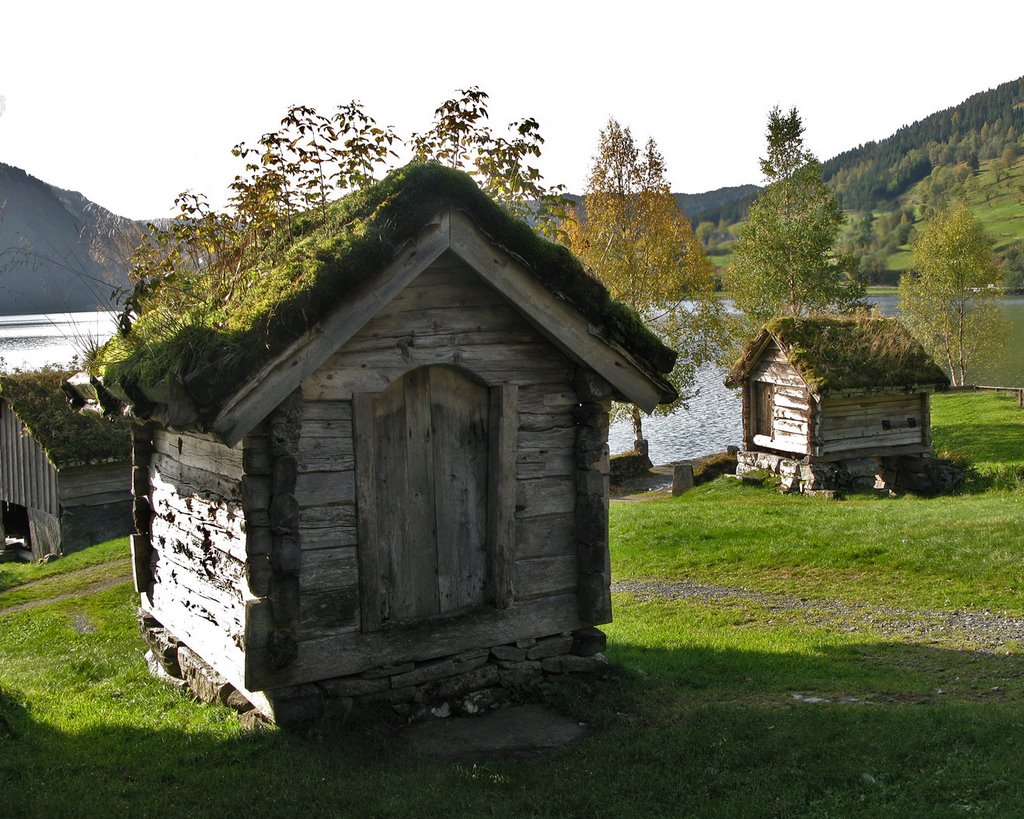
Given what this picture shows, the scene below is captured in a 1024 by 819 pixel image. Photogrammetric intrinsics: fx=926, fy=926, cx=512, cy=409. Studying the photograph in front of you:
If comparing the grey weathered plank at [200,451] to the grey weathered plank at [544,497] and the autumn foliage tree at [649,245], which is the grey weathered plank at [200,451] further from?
the autumn foliage tree at [649,245]

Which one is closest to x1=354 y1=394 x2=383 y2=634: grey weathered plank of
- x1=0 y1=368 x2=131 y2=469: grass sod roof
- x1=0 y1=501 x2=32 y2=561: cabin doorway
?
x1=0 y1=368 x2=131 y2=469: grass sod roof

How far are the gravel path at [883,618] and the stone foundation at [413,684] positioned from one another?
432cm

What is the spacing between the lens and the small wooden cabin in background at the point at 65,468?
2164cm

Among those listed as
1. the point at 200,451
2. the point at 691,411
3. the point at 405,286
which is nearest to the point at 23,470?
the point at 200,451

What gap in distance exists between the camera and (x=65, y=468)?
21.5 m

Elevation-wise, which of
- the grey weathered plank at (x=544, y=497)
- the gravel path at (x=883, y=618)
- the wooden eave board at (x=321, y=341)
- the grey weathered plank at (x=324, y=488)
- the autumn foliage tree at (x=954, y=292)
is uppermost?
the autumn foliage tree at (x=954, y=292)

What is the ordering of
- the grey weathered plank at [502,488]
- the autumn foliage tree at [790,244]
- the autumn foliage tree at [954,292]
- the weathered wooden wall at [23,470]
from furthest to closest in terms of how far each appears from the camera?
the autumn foliage tree at [954,292]
the autumn foliage tree at [790,244]
the weathered wooden wall at [23,470]
the grey weathered plank at [502,488]

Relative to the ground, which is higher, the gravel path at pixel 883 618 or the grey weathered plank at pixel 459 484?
the grey weathered plank at pixel 459 484

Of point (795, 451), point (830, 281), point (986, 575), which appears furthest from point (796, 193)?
point (986, 575)

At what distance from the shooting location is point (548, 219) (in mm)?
10086

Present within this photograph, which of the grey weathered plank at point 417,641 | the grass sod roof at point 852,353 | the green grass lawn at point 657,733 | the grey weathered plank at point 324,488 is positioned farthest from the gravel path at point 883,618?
the grass sod roof at point 852,353

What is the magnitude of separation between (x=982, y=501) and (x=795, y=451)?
5.29 metres

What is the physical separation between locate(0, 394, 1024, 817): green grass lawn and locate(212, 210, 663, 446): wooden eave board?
95.7 inches

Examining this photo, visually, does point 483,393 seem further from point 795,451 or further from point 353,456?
point 795,451
